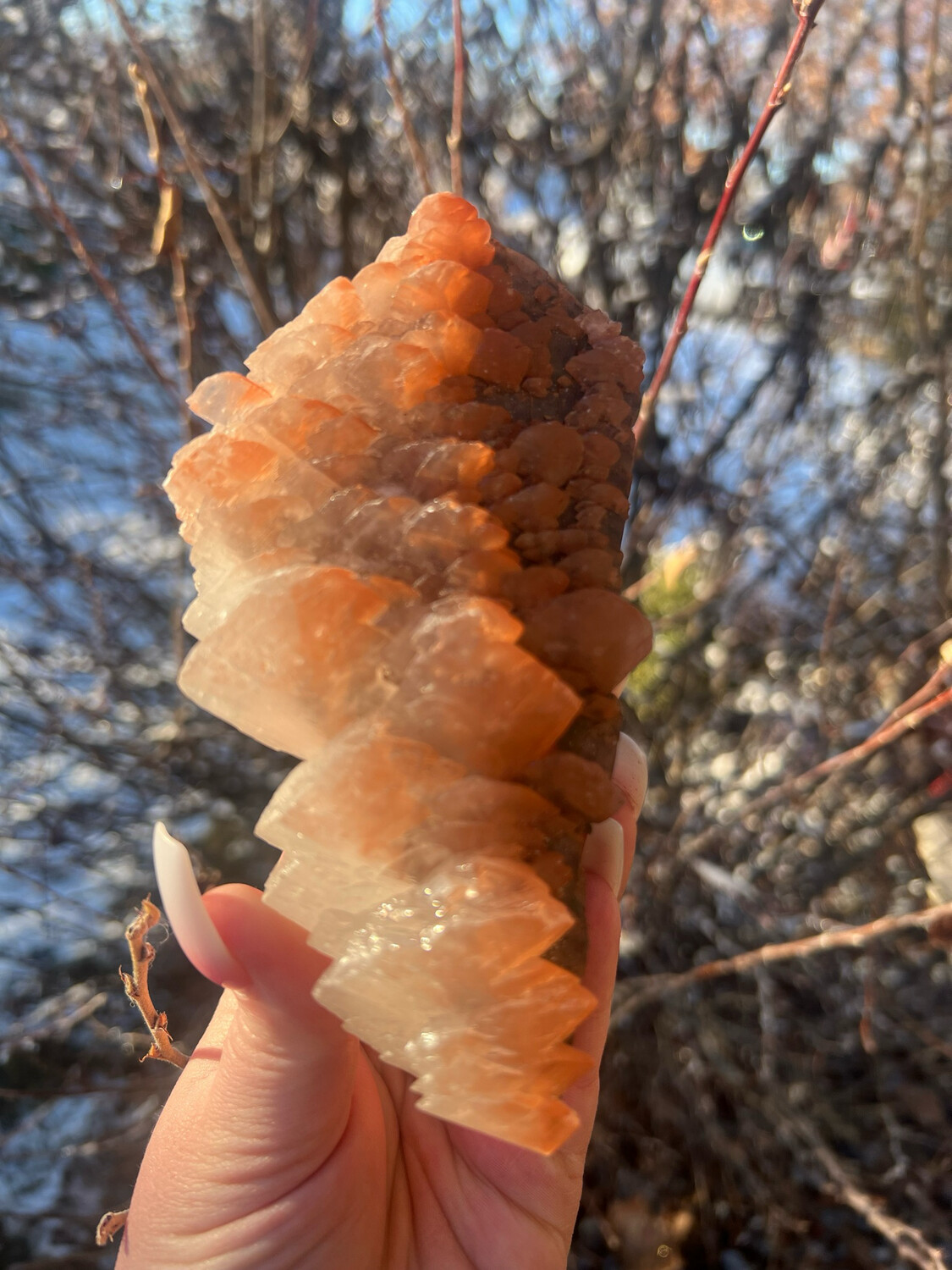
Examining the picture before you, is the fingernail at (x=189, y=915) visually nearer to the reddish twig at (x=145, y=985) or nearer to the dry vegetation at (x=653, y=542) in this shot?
the reddish twig at (x=145, y=985)

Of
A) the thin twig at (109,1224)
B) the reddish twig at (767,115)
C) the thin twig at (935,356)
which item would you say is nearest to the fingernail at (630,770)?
the reddish twig at (767,115)

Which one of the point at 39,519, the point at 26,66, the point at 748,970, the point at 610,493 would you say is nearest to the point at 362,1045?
the point at 610,493

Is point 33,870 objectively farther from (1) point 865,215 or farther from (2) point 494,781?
(1) point 865,215

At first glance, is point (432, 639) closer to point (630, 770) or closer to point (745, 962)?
point (630, 770)

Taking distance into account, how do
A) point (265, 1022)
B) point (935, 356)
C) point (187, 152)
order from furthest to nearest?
point (935, 356), point (187, 152), point (265, 1022)

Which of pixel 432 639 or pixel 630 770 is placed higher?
pixel 432 639

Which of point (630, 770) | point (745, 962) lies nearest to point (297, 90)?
point (630, 770)
